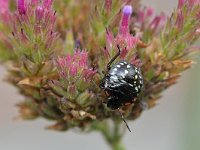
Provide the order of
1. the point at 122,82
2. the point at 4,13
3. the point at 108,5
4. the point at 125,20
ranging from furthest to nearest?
the point at 4,13 → the point at 108,5 → the point at 125,20 → the point at 122,82

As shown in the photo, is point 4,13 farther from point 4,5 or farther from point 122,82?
point 122,82

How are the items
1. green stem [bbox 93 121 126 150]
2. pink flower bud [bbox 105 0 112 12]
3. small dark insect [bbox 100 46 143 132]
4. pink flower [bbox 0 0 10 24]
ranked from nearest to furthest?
small dark insect [bbox 100 46 143 132]
pink flower bud [bbox 105 0 112 12]
pink flower [bbox 0 0 10 24]
green stem [bbox 93 121 126 150]

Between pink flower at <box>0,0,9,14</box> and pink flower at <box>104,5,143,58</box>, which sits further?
pink flower at <box>0,0,9,14</box>

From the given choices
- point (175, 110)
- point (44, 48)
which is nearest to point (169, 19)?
point (44, 48)

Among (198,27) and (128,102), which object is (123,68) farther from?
(198,27)

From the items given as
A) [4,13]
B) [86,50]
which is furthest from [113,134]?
[4,13]

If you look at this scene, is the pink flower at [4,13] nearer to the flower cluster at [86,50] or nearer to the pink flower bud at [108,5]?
the flower cluster at [86,50]

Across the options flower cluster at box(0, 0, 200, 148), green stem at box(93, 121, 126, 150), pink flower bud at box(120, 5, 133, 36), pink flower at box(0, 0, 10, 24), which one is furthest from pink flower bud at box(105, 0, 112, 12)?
green stem at box(93, 121, 126, 150)

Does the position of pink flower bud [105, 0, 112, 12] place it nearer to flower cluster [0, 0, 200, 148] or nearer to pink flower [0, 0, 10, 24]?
flower cluster [0, 0, 200, 148]

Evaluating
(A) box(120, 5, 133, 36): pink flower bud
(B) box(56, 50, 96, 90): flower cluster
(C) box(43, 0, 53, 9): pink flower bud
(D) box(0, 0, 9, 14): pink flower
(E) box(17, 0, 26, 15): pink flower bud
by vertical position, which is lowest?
(B) box(56, 50, 96, 90): flower cluster
